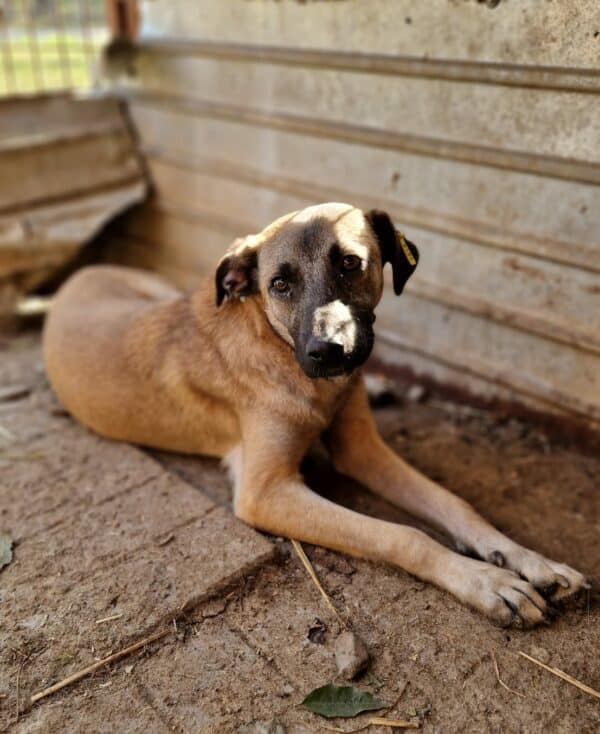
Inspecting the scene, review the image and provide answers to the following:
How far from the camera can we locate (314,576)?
310 centimetres

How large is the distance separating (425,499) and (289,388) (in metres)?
0.87

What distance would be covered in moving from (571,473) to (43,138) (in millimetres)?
4828

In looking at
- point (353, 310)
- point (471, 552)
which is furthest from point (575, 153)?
point (471, 552)

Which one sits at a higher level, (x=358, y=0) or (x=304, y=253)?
(x=358, y=0)

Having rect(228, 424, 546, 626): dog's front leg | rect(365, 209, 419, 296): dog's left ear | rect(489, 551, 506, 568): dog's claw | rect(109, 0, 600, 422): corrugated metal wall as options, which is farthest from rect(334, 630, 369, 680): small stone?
rect(109, 0, 600, 422): corrugated metal wall

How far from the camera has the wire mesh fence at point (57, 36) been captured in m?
6.04

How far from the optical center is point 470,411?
457 cm

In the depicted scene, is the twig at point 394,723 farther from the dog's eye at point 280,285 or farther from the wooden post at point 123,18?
the wooden post at point 123,18

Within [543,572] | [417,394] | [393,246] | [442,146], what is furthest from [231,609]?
[442,146]

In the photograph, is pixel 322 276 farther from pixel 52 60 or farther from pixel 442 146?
pixel 52 60

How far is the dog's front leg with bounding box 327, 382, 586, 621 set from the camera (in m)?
2.96

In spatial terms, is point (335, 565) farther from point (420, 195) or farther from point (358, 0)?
point (358, 0)

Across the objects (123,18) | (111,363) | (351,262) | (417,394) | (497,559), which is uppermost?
(123,18)

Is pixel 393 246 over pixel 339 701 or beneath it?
over
